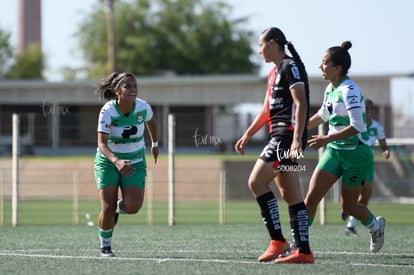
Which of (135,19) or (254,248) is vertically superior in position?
(135,19)

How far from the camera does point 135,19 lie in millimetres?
76000

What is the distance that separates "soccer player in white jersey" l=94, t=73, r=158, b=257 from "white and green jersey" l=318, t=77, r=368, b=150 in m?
1.93

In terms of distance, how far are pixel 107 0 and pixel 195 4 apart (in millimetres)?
42400

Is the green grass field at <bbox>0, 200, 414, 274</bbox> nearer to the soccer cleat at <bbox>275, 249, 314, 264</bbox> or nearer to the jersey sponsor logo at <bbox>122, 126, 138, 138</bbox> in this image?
the soccer cleat at <bbox>275, 249, 314, 264</bbox>

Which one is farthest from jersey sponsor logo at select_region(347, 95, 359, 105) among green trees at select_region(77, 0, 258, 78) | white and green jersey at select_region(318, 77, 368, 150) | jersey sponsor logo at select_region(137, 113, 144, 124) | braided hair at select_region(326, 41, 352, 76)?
green trees at select_region(77, 0, 258, 78)

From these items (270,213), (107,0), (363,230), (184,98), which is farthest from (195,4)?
(270,213)

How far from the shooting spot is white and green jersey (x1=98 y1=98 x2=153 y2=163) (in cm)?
978

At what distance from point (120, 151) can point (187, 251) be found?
1.50 m

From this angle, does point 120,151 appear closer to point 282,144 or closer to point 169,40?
point 282,144

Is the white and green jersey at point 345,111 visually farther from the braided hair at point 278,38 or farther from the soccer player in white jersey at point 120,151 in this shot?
the soccer player in white jersey at point 120,151

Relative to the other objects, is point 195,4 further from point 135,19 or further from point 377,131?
point 377,131

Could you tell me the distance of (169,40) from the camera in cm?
7488

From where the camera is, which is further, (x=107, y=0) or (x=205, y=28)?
(x=205, y=28)

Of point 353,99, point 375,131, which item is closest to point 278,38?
point 353,99
